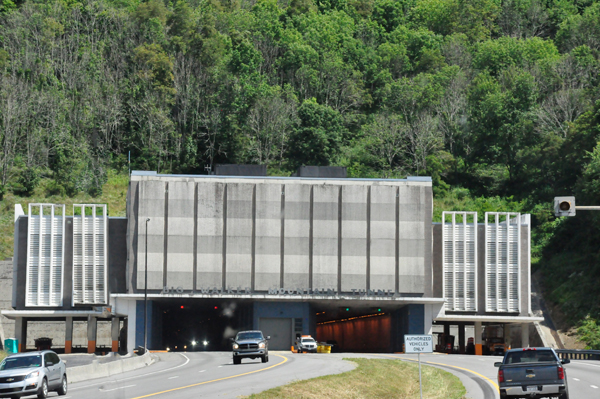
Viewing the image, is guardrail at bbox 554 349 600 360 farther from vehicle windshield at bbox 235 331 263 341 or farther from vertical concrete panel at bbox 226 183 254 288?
vertical concrete panel at bbox 226 183 254 288

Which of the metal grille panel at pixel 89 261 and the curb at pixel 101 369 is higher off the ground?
the metal grille panel at pixel 89 261

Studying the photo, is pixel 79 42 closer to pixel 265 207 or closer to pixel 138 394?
pixel 265 207

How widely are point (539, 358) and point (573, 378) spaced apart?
41.2ft

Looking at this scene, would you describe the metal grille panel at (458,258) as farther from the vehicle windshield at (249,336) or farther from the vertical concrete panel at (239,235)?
the vehicle windshield at (249,336)

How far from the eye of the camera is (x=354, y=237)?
283 ft

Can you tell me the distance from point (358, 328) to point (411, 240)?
2673 centimetres

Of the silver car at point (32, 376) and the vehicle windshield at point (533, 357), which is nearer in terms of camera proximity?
the vehicle windshield at point (533, 357)

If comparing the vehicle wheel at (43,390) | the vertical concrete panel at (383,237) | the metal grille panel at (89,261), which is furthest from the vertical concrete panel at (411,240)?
the vehicle wheel at (43,390)

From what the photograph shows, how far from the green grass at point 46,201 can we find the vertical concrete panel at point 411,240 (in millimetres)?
48621

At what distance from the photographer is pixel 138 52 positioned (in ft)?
463

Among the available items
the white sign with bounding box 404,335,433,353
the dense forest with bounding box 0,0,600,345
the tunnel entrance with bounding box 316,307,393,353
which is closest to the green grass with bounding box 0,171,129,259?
the dense forest with bounding box 0,0,600,345

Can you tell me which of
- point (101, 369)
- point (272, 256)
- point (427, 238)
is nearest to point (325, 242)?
point (272, 256)

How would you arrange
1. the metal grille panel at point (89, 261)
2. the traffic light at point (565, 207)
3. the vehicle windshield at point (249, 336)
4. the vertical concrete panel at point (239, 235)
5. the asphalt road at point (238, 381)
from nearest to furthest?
the traffic light at point (565, 207)
the asphalt road at point (238, 381)
the vehicle windshield at point (249, 336)
the vertical concrete panel at point (239, 235)
the metal grille panel at point (89, 261)

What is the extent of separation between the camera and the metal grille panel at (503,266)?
87688 mm
